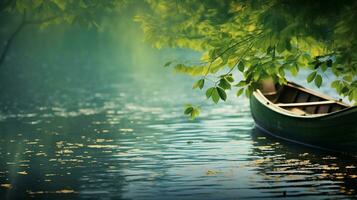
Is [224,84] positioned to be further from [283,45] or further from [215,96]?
[283,45]

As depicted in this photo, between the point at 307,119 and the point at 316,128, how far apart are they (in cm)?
38

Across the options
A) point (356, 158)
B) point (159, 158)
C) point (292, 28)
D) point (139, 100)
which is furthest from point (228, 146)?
point (139, 100)

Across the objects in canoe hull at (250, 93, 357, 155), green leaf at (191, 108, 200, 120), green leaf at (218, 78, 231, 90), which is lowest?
canoe hull at (250, 93, 357, 155)

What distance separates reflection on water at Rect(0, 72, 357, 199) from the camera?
52.5 feet

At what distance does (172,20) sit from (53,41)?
250ft

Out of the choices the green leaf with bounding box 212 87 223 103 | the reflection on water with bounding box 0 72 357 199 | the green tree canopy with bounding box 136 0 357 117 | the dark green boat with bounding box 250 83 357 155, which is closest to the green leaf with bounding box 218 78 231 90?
the green tree canopy with bounding box 136 0 357 117

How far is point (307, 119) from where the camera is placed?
2106 centimetres

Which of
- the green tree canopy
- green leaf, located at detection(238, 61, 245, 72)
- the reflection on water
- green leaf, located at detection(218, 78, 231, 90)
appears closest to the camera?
the green tree canopy

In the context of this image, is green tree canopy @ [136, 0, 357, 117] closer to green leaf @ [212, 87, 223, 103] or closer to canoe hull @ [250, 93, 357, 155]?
green leaf @ [212, 87, 223, 103]

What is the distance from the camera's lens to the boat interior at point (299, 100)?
2470 cm

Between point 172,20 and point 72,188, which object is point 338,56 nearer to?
point 72,188

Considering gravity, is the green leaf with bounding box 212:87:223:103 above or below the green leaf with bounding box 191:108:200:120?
above

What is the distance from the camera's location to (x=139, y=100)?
42000 mm

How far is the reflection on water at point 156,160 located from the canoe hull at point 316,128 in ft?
1.25
